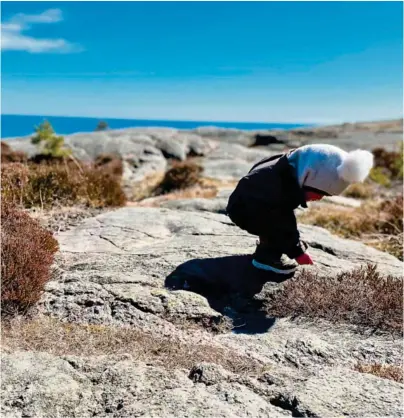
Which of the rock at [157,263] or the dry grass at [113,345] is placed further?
the rock at [157,263]

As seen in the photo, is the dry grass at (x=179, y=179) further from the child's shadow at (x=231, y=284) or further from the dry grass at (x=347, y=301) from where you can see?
the dry grass at (x=347, y=301)

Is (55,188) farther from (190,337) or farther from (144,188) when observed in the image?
(144,188)

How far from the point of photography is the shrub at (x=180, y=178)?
60.1ft

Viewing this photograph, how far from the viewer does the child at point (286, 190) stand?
4738 millimetres

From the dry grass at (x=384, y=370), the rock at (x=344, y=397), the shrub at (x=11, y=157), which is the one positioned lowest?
the dry grass at (x=384, y=370)

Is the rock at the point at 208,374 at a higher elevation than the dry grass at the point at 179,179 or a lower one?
lower

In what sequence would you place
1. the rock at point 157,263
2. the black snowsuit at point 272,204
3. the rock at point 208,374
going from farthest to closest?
1. the black snowsuit at point 272,204
2. the rock at point 157,263
3. the rock at point 208,374

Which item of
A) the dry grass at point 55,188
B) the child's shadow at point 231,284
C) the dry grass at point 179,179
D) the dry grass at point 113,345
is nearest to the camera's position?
the dry grass at point 113,345

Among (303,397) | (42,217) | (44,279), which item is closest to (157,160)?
(42,217)

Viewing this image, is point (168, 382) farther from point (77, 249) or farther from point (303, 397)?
point (77, 249)

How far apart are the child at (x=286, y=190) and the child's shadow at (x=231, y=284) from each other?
0.19 meters

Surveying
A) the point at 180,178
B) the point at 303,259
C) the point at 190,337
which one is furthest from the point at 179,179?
the point at 190,337

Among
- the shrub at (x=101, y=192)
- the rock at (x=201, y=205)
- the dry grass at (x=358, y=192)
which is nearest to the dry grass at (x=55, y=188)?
the shrub at (x=101, y=192)

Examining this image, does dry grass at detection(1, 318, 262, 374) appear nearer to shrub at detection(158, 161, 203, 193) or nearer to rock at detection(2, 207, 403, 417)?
rock at detection(2, 207, 403, 417)
